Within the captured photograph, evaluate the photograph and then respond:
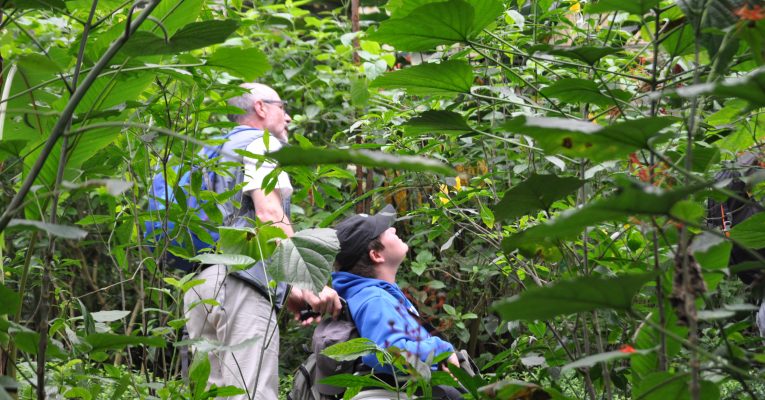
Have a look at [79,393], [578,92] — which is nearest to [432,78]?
[578,92]

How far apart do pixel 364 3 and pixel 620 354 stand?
20.3 feet

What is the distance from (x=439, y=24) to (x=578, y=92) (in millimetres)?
254

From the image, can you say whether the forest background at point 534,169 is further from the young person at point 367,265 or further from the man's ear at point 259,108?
the man's ear at point 259,108

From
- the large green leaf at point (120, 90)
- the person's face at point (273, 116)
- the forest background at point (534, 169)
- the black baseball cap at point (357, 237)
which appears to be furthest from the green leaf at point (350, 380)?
the person's face at point (273, 116)

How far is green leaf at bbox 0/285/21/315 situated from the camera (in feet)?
3.93

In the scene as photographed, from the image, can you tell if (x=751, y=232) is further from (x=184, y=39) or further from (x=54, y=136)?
(x=54, y=136)

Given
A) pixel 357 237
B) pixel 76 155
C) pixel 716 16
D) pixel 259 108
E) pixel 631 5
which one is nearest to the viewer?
pixel 716 16

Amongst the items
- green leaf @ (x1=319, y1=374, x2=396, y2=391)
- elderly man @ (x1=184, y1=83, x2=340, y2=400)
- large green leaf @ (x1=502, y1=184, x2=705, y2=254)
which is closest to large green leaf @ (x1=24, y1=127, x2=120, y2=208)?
green leaf @ (x1=319, y1=374, x2=396, y2=391)

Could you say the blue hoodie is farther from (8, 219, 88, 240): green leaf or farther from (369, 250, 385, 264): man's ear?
(8, 219, 88, 240): green leaf

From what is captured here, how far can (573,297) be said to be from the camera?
1.00 metres

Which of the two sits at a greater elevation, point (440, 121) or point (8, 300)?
point (440, 121)

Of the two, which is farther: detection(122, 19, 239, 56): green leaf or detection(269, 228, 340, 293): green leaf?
detection(269, 228, 340, 293): green leaf

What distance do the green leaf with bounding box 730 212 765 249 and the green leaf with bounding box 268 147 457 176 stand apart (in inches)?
28.8

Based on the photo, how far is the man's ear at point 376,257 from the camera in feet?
12.4
